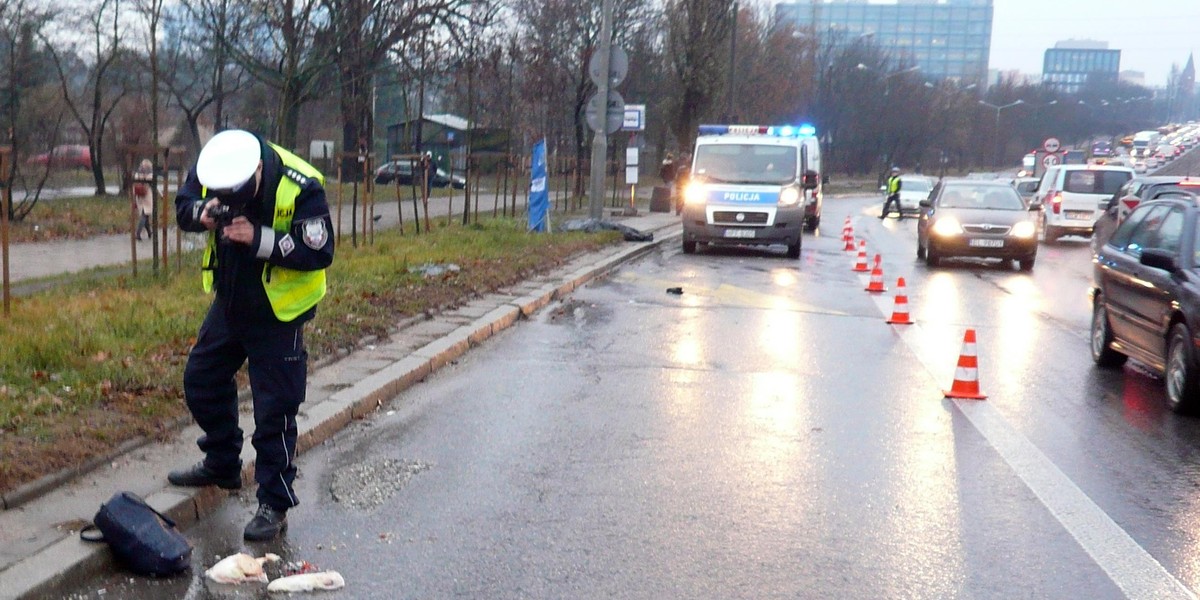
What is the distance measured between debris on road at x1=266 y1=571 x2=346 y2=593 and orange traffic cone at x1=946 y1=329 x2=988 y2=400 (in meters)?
5.36

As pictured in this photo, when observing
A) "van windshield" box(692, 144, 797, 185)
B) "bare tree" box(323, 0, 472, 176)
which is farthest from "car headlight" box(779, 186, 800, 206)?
"bare tree" box(323, 0, 472, 176)

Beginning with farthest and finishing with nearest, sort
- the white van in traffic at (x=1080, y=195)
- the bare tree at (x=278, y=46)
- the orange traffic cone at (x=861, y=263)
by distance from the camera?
the white van in traffic at (x=1080, y=195)
the bare tree at (x=278, y=46)
the orange traffic cone at (x=861, y=263)

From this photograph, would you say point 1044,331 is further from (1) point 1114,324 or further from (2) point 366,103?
(2) point 366,103

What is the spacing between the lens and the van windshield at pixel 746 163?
72.5ft

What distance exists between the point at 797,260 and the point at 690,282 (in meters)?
5.03

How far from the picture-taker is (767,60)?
71.9m

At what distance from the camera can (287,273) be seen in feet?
17.1

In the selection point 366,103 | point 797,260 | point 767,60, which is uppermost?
point 767,60

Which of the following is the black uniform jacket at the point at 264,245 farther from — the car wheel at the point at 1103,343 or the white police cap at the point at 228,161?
the car wheel at the point at 1103,343

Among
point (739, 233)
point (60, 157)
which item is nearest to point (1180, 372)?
point (739, 233)

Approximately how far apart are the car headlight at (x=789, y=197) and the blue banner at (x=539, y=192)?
3.98m

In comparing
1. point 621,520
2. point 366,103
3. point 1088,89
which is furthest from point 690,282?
point 1088,89

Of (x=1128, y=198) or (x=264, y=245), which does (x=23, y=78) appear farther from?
(x=264, y=245)

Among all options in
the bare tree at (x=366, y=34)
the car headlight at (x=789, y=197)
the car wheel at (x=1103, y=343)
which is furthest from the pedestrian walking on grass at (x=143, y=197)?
the car wheel at (x=1103, y=343)
